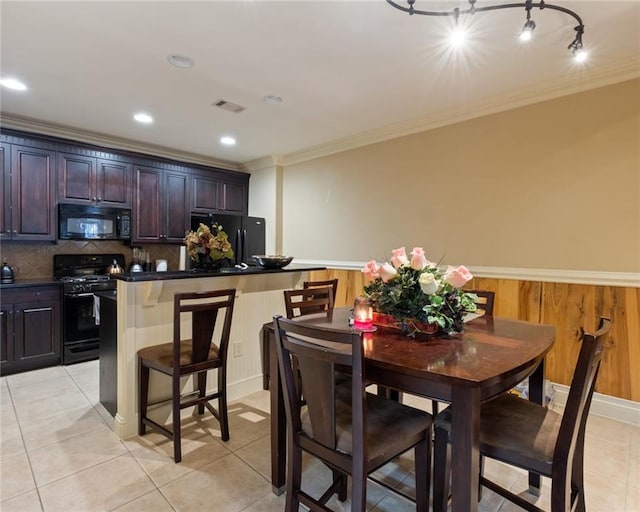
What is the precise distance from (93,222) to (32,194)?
0.62m

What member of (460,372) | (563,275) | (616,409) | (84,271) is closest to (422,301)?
(460,372)

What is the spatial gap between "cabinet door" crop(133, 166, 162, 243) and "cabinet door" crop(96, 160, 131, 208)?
0.34ft

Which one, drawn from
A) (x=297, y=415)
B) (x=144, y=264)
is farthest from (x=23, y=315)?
(x=297, y=415)

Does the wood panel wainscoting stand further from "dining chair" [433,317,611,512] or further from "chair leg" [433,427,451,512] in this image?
"chair leg" [433,427,451,512]

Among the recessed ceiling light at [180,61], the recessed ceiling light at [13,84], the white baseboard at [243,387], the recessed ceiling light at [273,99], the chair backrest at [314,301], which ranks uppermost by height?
the recessed ceiling light at [273,99]

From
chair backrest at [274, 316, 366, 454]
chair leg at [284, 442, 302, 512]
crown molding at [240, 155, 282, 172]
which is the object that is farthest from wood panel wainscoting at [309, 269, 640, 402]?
crown molding at [240, 155, 282, 172]

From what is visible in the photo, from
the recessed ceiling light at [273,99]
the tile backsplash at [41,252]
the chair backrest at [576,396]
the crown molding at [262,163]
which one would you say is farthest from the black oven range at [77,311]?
the chair backrest at [576,396]

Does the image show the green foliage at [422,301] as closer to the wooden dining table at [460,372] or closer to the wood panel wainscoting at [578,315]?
the wooden dining table at [460,372]

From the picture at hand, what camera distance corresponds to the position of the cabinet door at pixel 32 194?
3.64 metres

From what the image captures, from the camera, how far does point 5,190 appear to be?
11.7ft

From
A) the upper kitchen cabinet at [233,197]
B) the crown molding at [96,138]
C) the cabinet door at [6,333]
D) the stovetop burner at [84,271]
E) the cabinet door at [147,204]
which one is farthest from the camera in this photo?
the upper kitchen cabinet at [233,197]

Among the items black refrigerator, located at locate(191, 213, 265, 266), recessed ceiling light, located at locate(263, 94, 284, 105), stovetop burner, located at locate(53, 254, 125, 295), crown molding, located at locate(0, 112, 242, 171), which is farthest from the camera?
black refrigerator, located at locate(191, 213, 265, 266)

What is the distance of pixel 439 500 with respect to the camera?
1485 mm

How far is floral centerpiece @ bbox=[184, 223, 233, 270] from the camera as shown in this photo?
2.77 m
